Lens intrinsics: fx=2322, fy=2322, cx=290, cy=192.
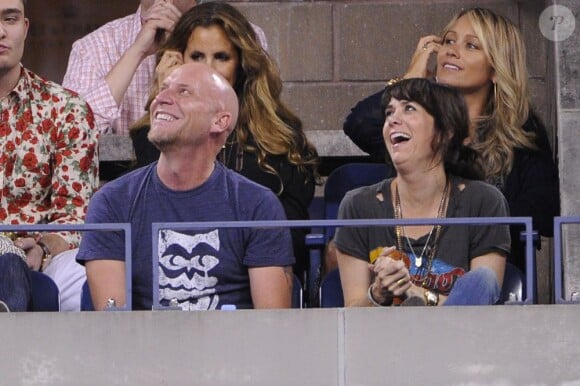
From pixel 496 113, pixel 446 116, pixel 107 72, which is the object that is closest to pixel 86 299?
pixel 446 116

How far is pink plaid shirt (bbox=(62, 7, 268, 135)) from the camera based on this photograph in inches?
416

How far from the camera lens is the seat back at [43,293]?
8.73 metres

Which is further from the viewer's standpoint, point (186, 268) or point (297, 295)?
point (297, 295)

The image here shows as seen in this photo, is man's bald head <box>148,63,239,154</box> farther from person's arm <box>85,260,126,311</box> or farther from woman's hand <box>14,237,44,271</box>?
woman's hand <box>14,237,44,271</box>

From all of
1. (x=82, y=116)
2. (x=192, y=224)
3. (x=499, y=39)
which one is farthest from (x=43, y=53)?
(x=192, y=224)

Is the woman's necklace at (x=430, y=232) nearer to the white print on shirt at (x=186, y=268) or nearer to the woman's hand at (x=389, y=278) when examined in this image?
the woman's hand at (x=389, y=278)

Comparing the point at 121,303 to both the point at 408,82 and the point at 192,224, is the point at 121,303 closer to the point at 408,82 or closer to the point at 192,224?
the point at 192,224

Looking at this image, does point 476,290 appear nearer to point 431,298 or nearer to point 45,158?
point 431,298

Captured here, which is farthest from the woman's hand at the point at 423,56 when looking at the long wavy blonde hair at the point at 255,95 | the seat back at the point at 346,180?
the long wavy blonde hair at the point at 255,95

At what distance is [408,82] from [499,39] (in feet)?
2.84

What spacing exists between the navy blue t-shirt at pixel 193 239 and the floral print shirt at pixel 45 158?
66 centimetres

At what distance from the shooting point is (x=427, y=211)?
8.83 meters

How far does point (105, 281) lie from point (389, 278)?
1.10 metres

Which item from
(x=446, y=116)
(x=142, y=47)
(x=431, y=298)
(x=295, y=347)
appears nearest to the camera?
(x=295, y=347)
